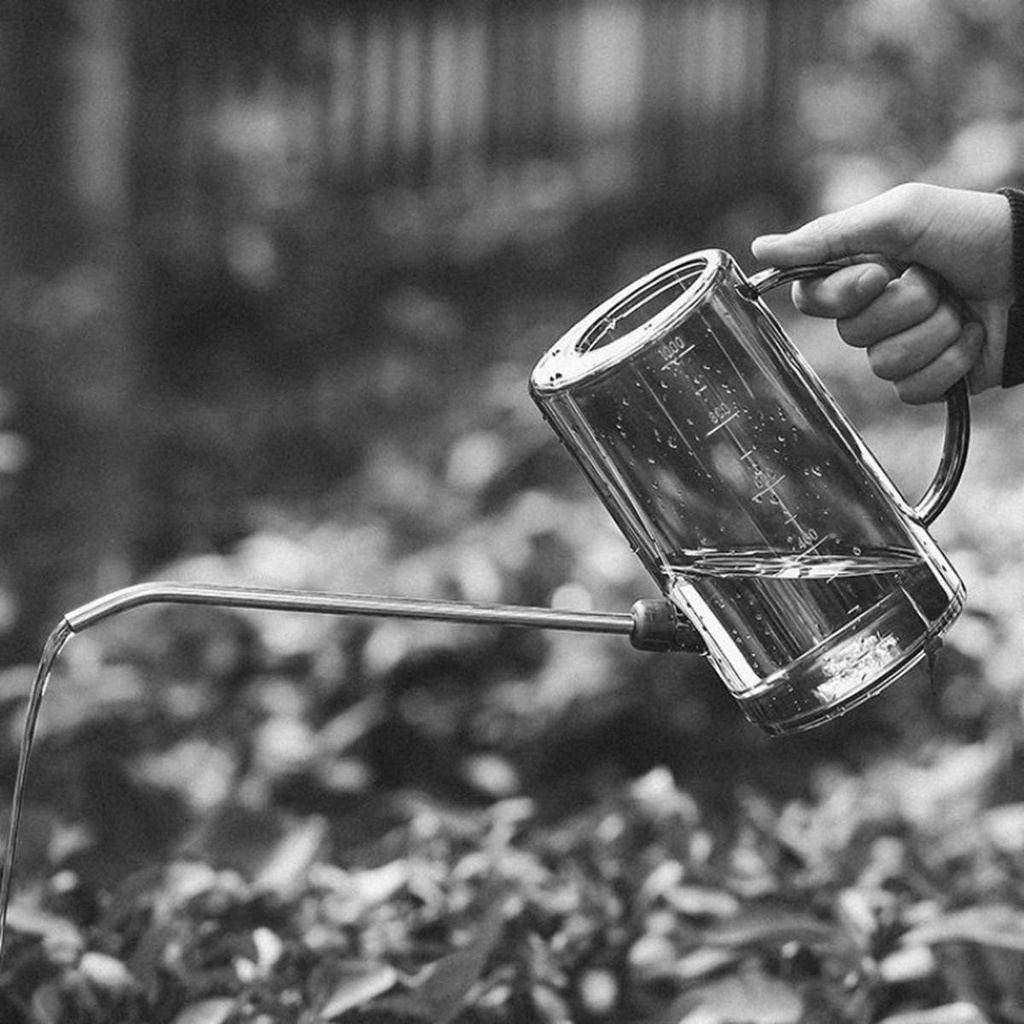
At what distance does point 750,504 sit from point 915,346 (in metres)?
0.30

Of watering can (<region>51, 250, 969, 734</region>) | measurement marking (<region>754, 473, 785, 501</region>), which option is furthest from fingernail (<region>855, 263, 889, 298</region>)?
measurement marking (<region>754, 473, 785, 501</region>)

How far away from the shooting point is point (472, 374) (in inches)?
260

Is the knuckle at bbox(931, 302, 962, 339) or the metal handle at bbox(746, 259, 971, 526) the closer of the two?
the metal handle at bbox(746, 259, 971, 526)

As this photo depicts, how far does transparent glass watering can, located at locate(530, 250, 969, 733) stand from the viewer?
1419 millimetres

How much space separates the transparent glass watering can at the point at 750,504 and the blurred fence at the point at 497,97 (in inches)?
240

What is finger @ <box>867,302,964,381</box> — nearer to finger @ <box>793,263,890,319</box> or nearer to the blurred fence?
finger @ <box>793,263,890,319</box>

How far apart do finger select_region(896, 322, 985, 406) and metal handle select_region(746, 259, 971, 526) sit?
0.02 m

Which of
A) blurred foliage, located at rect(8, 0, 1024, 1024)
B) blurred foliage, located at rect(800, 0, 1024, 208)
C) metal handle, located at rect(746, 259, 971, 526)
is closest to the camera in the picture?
metal handle, located at rect(746, 259, 971, 526)

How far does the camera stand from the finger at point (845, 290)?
1532mm

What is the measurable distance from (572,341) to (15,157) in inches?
247

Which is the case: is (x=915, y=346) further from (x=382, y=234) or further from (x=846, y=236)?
(x=382, y=234)

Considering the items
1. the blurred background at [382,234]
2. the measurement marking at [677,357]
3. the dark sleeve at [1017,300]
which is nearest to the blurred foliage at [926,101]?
the blurred background at [382,234]

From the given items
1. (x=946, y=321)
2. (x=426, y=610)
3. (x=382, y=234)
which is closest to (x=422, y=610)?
(x=426, y=610)

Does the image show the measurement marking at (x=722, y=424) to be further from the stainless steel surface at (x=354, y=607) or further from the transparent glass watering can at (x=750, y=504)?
the stainless steel surface at (x=354, y=607)
